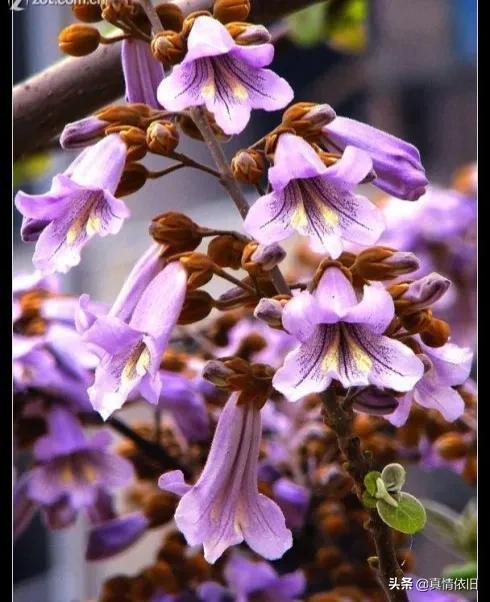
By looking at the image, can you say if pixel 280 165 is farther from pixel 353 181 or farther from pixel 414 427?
pixel 414 427

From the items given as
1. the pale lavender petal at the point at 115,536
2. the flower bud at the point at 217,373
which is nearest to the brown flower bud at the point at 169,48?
the flower bud at the point at 217,373

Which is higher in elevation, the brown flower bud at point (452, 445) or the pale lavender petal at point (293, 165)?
the pale lavender petal at point (293, 165)

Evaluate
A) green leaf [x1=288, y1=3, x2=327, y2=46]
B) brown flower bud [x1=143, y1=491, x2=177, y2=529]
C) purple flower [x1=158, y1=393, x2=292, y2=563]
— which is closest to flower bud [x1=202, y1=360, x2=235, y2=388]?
purple flower [x1=158, y1=393, x2=292, y2=563]

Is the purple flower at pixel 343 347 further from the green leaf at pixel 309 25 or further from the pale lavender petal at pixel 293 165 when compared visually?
the green leaf at pixel 309 25

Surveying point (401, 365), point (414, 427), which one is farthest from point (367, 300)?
point (414, 427)

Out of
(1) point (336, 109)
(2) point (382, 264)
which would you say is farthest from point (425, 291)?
(1) point (336, 109)

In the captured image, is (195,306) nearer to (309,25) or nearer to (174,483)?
(174,483)

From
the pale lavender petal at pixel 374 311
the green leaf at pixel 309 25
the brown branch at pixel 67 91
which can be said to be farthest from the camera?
the green leaf at pixel 309 25
